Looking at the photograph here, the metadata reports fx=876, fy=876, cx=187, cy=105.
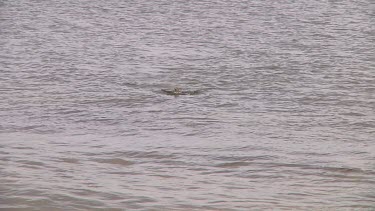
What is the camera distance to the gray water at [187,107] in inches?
259

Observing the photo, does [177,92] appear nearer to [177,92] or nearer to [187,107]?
[177,92]

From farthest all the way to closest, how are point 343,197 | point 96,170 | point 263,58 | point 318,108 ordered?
point 263,58 → point 318,108 → point 96,170 → point 343,197

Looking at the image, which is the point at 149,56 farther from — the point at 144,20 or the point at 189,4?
the point at 189,4

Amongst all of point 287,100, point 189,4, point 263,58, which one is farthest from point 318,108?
point 189,4

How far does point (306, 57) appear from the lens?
11.9m

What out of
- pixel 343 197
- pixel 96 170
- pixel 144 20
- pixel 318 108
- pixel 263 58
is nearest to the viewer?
pixel 343 197

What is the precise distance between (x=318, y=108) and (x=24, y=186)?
13.1ft

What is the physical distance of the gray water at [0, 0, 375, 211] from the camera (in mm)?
6582

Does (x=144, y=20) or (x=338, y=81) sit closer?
(x=338, y=81)

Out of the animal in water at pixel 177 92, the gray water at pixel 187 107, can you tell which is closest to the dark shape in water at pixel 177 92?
the animal in water at pixel 177 92

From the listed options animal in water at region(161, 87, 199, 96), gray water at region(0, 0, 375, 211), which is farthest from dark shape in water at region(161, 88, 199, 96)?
gray water at region(0, 0, 375, 211)

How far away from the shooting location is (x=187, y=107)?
9.34 meters

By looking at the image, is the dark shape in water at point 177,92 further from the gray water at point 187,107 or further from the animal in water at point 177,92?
the gray water at point 187,107

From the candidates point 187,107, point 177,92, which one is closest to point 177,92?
point 177,92
